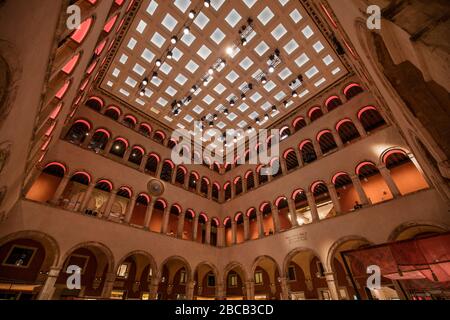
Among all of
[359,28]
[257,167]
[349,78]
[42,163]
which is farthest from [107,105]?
[349,78]

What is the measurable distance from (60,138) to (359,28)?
14559 mm

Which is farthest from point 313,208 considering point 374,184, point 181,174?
point 181,174

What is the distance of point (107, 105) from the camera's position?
627 inches

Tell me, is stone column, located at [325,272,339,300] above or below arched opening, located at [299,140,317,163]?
below

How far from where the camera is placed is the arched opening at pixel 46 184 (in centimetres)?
1269

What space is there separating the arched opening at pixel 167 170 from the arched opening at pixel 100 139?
457cm

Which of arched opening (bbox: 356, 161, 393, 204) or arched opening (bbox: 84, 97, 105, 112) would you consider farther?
arched opening (bbox: 84, 97, 105, 112)

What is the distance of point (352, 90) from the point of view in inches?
589

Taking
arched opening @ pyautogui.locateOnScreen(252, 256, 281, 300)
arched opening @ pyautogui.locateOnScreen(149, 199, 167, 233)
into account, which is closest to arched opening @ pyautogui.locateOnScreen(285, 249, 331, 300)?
arched opening @ pyautogui.locateOnScreen(252, 256, 281, 300)

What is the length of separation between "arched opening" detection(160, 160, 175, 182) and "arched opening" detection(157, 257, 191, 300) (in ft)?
20.6

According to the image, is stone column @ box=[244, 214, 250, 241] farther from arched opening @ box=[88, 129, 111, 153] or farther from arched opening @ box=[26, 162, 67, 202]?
arched opening @ box=[26, 162, 67, 202]

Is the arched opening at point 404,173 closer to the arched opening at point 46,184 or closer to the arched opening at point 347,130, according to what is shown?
the arched opening at point 347,130

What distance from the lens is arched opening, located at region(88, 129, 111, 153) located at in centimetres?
1473

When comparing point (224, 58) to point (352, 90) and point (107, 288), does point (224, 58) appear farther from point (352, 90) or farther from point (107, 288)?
point (107, 288)
